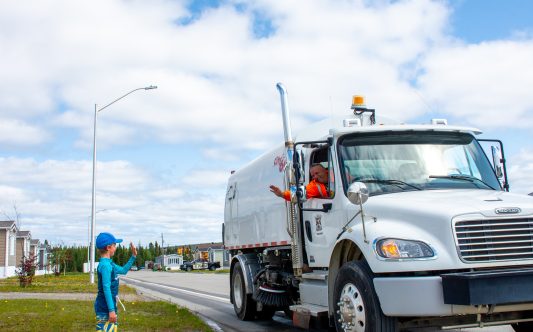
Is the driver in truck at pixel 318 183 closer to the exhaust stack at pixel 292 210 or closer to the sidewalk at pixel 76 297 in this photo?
the exhaust stack at pixel 292 210

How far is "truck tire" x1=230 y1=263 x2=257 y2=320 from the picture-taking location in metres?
11.2

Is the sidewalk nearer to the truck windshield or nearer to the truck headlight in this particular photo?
the truck windshield

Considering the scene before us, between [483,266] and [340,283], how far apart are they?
1560 millimetres

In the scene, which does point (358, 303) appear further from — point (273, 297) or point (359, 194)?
point (273, 297)

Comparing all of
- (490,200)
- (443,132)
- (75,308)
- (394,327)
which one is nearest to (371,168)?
(443,132)

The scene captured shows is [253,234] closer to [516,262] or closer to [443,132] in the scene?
[443,132]

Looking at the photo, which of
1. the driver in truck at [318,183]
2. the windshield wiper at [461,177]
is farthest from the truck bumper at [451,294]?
the driver in truck at [318,183]

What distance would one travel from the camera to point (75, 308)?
14055mm

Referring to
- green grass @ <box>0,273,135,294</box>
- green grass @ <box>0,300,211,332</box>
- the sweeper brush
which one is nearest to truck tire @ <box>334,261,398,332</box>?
the sweeper brush

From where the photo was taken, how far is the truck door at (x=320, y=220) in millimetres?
7684

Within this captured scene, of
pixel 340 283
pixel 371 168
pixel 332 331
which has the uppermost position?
pixel 371 168

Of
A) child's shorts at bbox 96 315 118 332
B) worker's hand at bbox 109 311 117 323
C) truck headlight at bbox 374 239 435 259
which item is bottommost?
child's shorts at bbox 96 315 118 332

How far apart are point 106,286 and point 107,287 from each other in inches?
0.6

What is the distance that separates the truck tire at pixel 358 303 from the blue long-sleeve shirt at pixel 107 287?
2.32m
